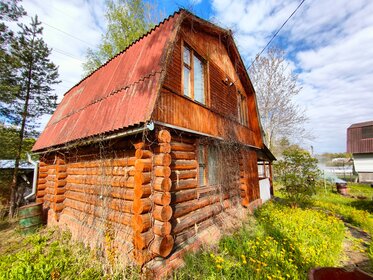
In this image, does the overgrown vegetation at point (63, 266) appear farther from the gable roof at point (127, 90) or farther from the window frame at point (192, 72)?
the window frame at point (192, 72)

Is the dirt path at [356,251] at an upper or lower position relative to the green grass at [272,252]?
lower

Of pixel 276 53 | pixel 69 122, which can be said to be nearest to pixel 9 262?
pixel 69 122

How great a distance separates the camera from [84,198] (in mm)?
6379

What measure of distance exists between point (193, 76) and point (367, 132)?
33.3m

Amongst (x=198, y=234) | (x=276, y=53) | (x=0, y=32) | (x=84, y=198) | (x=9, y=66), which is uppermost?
(x=276, y=53)

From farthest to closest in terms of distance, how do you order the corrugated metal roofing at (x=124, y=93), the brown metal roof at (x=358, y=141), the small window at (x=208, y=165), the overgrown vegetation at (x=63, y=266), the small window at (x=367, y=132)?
the small window at (x=367, y=132), the brown metal roof at (x=358, y=141), the small window at (x=208, y=165), the corrugated metal roofing at (x=124, y=93), the overgrown vegetation at (x=63, y=266)

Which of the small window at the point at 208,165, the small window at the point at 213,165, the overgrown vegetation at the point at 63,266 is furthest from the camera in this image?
the small window at the point at 213,165

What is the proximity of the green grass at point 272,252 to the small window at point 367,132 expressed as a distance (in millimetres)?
27405

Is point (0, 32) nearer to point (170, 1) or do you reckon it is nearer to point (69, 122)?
point (69, 122)

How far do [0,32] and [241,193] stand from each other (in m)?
17.4

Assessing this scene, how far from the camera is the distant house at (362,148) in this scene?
24625 mm

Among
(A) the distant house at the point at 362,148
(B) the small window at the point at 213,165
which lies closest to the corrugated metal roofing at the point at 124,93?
(B) the small window at the point at 213,165

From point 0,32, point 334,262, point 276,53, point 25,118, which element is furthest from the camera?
point 276,53

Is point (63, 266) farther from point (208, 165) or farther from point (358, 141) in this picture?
point (358, 141)
